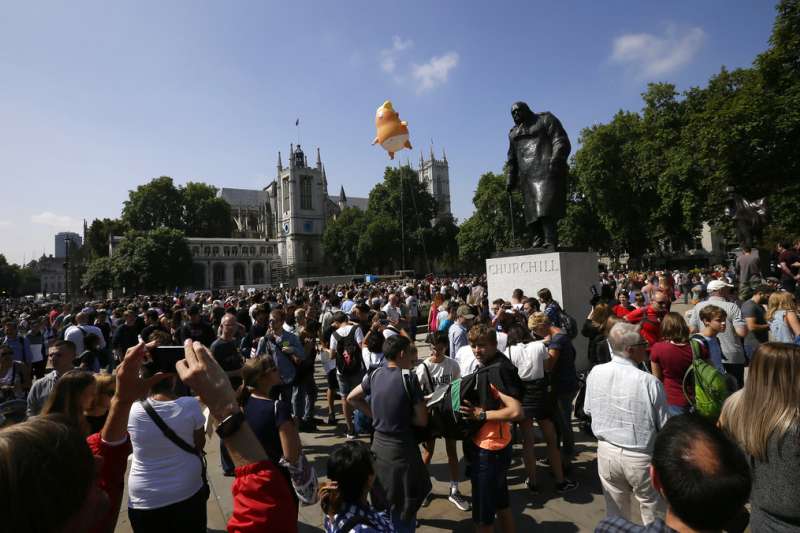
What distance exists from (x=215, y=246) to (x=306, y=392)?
2632 inches

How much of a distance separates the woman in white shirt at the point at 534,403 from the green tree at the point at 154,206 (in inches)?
2743

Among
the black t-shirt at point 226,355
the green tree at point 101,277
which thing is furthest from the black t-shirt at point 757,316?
the green tree at point 101,277

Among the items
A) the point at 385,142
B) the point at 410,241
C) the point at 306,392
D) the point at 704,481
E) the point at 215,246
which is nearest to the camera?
the point at 704,481

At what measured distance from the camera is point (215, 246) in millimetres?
67438

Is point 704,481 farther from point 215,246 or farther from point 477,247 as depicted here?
point 215,246

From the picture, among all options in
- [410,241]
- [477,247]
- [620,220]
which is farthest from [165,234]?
[620,220]

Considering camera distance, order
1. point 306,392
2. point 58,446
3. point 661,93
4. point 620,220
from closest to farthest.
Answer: point 58,446
point 306,392
point 661,93
point 620,220

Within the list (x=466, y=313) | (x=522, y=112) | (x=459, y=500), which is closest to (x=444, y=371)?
(x=459, y=500)

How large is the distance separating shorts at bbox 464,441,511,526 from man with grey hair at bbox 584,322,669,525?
0.66 metres

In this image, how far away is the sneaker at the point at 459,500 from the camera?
153 inches

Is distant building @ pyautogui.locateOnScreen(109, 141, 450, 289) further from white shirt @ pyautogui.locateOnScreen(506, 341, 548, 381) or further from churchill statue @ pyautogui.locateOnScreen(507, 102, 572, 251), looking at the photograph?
white shirt @ pyautogui.locateOnScreen(506, 341, 548, 381)

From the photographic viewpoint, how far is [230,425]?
1868 millimetres

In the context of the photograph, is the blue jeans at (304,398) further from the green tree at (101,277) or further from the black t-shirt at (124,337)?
the green tree at (101,277)

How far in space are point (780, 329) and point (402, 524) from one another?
4.92 meters
